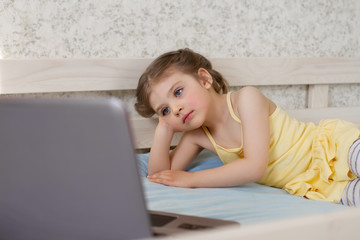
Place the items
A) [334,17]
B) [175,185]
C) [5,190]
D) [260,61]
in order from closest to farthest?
[5,190] < [175,185] < [260,61] < [334,17]

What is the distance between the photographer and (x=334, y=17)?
169 cm

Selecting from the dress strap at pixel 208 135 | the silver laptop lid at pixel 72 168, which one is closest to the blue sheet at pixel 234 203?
the dress strap at pixel 208 135

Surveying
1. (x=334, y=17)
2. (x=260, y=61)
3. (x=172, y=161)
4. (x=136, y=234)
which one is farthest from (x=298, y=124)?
(x=136, y=234)

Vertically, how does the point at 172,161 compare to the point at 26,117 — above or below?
below

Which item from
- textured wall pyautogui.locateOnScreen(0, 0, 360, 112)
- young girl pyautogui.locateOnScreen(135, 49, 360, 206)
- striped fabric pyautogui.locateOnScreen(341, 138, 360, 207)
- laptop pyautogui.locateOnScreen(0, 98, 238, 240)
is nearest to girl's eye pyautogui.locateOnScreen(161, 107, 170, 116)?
young girl pyautogui.locateOnScreen(135, 49, 360, 206)

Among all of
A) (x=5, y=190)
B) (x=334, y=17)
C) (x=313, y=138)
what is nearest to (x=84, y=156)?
(x=5, y=190)

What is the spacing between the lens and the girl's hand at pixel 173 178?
1128 millimetres

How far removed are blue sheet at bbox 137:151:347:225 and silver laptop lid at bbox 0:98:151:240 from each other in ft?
1.41

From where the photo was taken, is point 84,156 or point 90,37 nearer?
point 84,156

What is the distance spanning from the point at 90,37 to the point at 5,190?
33.1 inches

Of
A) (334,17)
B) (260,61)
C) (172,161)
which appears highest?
(334,17)

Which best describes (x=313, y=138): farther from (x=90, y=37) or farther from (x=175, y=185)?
(x=90, y=37)

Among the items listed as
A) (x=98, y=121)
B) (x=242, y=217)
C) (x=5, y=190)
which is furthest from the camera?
(x=242, y=217)

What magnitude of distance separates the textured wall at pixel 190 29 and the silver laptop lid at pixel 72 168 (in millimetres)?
816
